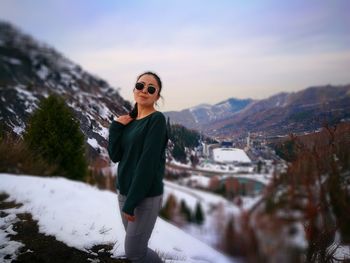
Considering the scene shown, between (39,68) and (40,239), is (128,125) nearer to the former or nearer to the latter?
(39,68)

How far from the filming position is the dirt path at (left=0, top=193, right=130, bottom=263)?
287cm

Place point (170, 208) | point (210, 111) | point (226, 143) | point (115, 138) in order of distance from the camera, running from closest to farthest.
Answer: point (115, 138) → point (226, 143) → point (210, 111) → point (170, 208)

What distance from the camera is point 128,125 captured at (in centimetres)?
223

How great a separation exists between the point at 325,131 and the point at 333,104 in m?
0.40

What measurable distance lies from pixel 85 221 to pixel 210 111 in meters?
2.33

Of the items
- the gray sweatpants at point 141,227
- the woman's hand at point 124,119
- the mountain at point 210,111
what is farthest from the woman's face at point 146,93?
the mountain at point 210,111

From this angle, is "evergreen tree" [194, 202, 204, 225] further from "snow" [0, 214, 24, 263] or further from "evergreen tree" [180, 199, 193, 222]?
"snow" [0, 214, 24, 263]

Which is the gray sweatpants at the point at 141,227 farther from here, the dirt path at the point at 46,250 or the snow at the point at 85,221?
the snow at the point at 85,221

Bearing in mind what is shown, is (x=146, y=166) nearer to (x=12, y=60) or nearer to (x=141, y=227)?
(x=141, y=227)

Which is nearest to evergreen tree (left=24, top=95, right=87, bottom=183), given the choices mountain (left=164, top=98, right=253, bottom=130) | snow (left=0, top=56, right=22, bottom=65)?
snow (left=0, top=56, right=22, bottom=65)

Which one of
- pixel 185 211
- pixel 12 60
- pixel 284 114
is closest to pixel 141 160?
pixel 12 60

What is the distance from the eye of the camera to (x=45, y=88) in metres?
2.54

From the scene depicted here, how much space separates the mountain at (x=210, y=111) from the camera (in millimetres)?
3955

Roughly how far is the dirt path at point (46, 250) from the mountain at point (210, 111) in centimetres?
186
